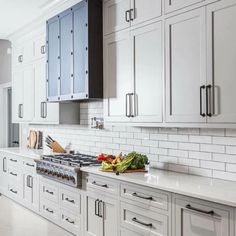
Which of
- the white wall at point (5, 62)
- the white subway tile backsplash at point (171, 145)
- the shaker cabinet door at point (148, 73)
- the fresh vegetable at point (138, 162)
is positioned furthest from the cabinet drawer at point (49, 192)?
the white wall at point (5, 62)

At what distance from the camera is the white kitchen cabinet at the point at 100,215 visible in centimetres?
355

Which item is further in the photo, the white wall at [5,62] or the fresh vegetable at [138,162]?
the white wall at [5,62]

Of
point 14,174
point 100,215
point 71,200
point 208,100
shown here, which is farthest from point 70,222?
point 208,100

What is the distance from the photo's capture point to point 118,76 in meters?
3.94

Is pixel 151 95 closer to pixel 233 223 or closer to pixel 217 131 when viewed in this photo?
pixel 217 131

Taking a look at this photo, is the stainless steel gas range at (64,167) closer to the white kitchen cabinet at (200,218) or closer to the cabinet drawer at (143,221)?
the cabinet drawer at (143,221)

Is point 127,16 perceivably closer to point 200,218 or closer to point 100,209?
point 100,209

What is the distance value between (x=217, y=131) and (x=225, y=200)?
978mm

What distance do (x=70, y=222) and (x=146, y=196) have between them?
160 cm

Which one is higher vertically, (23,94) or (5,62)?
(5,62)

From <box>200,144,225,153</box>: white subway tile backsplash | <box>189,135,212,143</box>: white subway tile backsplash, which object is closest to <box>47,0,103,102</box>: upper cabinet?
<box>189,135,212,143</box>: white subway tile backsplash

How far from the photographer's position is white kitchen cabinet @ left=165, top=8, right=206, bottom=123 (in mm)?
2941

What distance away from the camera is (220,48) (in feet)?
9.12

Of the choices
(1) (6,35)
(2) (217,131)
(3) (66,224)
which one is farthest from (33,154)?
(2) (217,131)
